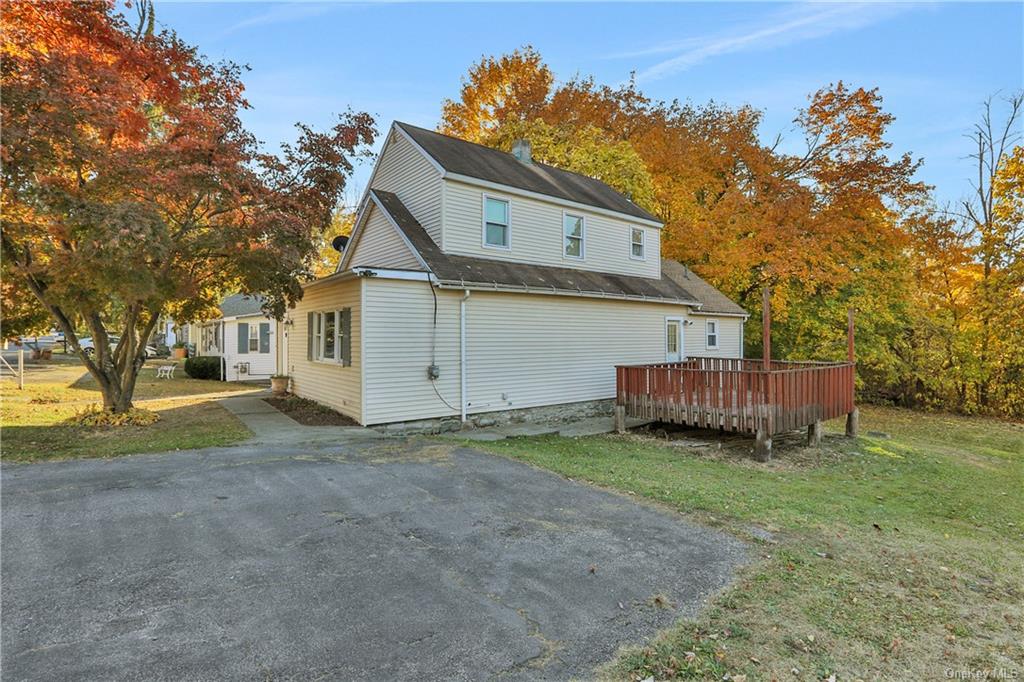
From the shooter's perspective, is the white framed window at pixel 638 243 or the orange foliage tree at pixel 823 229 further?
the orange foliage tree at pixel 823 229

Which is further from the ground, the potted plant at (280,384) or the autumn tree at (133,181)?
the autumn tree at (133,181)

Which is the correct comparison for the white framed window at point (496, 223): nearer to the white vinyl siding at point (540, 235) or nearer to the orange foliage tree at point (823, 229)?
the white vinyl siding at point (540, 235)

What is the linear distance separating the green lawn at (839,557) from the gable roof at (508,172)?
692 cm

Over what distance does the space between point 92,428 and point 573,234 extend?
11963mm

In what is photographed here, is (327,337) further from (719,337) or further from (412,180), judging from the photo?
(719,337)

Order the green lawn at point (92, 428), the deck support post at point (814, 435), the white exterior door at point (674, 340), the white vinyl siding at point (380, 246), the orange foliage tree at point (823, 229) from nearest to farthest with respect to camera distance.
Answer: the green lawn at point (92, 428)
the deck support post at point (814, 435)
the white vinyl siding at point (380, 246)
the white exterior door at point (674, 340)
the orange foliage tree at point (823, 229)

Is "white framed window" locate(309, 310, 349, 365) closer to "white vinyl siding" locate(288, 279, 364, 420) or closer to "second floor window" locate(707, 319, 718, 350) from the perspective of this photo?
"white vinyl siding" locate(288, 279, 364, 420)

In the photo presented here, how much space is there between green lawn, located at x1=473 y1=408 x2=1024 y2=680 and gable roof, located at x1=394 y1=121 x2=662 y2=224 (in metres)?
6.92

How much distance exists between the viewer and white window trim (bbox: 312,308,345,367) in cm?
1090

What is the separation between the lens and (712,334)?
18.4m

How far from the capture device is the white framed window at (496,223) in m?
12.4

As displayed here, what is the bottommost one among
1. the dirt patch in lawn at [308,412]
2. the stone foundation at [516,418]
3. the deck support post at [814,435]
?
the deck support post at [814,435]

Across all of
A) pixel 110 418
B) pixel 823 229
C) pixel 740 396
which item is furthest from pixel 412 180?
pixel 823 229

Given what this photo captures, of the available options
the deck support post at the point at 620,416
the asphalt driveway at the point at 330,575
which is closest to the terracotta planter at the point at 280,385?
the asphalt driveway at the point at 330,575
